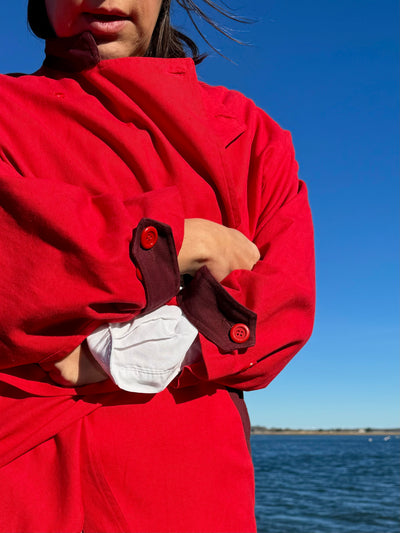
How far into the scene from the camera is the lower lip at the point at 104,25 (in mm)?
1425

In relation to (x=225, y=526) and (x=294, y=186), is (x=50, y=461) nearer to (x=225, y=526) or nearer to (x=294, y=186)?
(x=225, y=526)

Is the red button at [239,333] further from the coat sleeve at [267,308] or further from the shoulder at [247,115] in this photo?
the shoulder at [247,115]

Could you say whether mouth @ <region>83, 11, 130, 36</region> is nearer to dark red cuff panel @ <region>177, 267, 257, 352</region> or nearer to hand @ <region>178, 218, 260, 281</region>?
hand @ <region>178, 218, 260, 281</region>

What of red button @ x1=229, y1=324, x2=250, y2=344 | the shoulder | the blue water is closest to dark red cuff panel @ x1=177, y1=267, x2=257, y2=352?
red button @ x1=229, y1=324, x2=250, y2=344

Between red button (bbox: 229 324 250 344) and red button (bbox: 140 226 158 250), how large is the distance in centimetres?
24

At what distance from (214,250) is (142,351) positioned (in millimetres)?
290

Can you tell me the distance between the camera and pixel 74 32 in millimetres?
1450

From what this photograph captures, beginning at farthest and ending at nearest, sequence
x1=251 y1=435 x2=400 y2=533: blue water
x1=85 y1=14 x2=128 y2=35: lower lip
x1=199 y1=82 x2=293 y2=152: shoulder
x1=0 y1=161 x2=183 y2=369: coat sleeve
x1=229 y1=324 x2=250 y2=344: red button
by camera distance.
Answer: x1=251 y1=435 x2=400 y2=533: blue water, x1=199 y1=82 x2=293 y2=152: shoulder, x1=85 y1=14 x2=128 y2=35: lower lip, x1=229 y1=324 x2=250 y2=344: red button, x1=0 y1=161 x2=183 y2=369: coat sleeve

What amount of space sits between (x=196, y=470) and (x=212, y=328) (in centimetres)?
28

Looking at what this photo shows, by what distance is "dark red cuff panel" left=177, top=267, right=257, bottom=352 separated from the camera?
1.29m

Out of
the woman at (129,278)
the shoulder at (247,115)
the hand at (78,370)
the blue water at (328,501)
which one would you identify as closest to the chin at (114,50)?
the woman at (129,278)

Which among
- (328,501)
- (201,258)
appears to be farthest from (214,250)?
(328,501)

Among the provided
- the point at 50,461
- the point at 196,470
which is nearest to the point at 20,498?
the point at 50,461

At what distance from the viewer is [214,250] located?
4.50 feet
